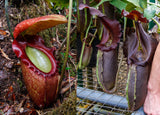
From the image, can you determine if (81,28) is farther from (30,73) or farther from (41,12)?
(41,12)

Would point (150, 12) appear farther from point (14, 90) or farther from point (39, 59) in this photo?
point (14, 90)

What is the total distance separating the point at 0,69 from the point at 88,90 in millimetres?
643

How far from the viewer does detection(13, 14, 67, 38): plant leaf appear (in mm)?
607

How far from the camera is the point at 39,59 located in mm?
952

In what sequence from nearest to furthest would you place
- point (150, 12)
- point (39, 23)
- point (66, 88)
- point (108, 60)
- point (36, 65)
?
1. point (150, 12)
2. point (108, 60)
3. point (39, 23)
4. point (36, 65)
5. point (66, 88)

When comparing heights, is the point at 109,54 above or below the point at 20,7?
below

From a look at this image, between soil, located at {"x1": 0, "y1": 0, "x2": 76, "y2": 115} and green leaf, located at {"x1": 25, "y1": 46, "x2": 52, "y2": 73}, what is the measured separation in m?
0.16

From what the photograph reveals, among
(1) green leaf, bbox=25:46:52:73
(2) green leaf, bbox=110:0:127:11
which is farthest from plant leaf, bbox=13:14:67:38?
(2) green leaf, bbox=110:0:127:11

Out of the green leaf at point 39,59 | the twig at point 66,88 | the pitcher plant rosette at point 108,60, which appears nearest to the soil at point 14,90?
the twig at point 66,88

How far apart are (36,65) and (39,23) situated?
32 centimetres

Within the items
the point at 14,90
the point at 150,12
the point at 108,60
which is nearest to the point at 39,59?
the point at 14,90

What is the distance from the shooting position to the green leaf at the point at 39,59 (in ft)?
3.06

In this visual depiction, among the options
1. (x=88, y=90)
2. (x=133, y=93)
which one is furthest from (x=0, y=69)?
(x=133, y=93)

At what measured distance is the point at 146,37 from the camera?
0.39m
